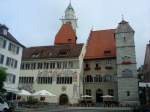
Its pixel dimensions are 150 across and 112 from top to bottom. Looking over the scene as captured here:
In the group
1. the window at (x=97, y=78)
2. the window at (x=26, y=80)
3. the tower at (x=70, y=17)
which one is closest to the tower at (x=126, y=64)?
the window at (x=97, y=78)

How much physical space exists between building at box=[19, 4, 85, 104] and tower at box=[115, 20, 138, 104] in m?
8.87

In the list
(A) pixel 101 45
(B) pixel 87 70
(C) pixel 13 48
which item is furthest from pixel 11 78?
(A) pixel 101 45

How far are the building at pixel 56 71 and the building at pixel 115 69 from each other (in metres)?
2.52

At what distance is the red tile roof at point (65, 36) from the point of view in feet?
223

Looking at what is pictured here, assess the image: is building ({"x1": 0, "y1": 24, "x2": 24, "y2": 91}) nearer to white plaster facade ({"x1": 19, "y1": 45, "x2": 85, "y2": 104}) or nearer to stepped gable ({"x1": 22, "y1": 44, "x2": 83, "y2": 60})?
white plaster facade ({"x1": 19, "y1": 45, "x2": 85, "y2": 104})

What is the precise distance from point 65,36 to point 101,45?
11172 mm

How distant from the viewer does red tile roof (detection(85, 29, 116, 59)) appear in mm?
60156

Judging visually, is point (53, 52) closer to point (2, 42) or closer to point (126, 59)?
point (126, 59)

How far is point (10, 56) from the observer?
156ft

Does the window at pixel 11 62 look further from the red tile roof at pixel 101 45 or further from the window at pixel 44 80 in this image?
the red tile roof at pixel 101 45

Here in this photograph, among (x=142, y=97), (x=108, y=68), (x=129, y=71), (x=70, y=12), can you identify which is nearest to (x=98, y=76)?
(x=108, y=68)

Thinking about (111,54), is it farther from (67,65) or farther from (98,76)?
(67,65)

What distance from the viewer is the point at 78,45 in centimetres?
6128

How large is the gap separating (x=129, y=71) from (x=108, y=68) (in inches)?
211
